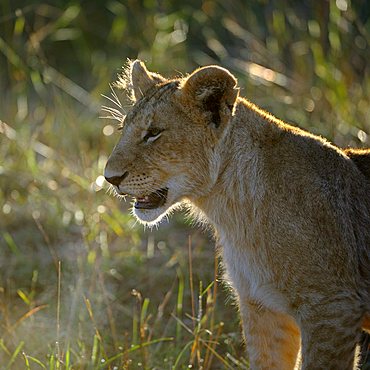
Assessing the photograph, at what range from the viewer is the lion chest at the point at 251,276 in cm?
345

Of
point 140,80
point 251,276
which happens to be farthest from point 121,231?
point 251,276

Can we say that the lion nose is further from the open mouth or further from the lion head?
the open mouth

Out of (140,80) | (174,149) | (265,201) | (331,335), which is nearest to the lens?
(331,335)

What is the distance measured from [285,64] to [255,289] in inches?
151

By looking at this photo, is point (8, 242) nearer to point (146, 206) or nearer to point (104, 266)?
point (104, 266)

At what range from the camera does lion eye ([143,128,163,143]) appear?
3652 millimetres

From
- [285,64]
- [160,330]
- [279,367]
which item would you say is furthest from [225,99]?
[285,64]

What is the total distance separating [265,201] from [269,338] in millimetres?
581

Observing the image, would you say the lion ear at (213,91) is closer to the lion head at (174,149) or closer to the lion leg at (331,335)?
the lion head at (174,149)

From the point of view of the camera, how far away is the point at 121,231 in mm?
5484

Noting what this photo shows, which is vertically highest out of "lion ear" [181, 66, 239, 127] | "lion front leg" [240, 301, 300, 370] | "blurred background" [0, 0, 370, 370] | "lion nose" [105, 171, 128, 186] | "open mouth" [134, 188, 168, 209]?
"lion ear" [181, 66, 239, 127]

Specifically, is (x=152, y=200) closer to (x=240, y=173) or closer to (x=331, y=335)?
(x=240, y=173)

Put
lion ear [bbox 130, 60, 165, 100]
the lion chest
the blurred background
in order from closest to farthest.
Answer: the lion chest < lion ear [bbox 130, 60, 165, 100] < the blurred background

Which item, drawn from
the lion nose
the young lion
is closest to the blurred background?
the young lion
